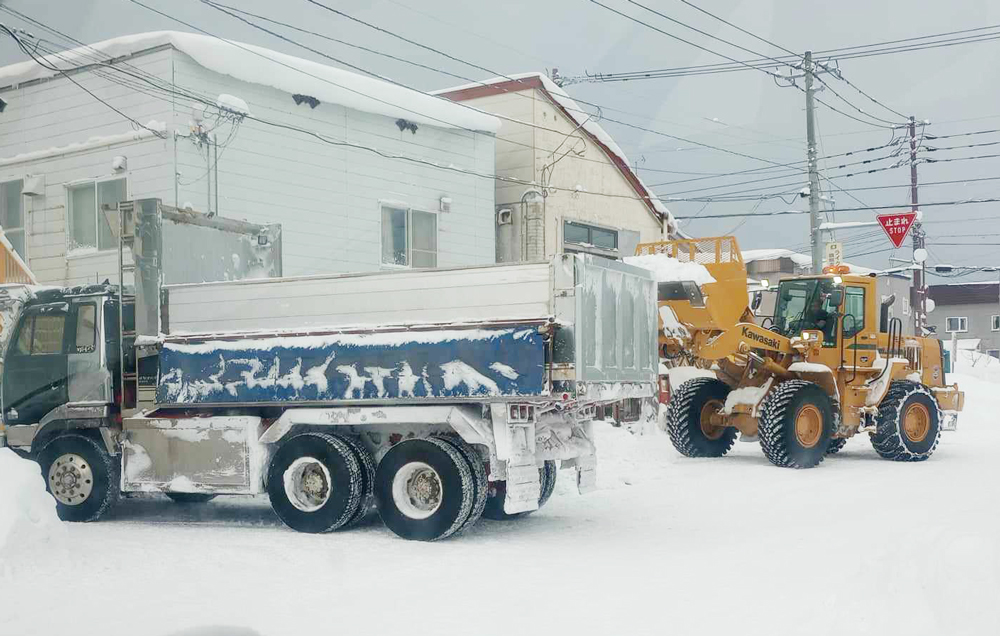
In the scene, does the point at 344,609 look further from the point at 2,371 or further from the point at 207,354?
the point at 2,371

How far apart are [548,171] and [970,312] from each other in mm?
70424

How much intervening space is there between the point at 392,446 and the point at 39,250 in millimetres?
11376

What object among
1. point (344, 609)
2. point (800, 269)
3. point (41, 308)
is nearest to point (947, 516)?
point (344, 609)

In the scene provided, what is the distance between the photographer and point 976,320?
8825 cm

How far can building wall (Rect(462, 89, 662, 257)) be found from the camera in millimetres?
26922

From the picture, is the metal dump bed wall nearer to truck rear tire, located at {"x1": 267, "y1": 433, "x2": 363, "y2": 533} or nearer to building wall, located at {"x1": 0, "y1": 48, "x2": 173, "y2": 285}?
truck rear tire, located at {"x1": 267, "y1": 433, "x2": 363, "y2": 533}

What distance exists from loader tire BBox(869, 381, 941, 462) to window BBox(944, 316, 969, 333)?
73971 mm

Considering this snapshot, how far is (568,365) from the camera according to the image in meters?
10.4

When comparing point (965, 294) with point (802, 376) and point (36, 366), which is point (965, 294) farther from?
point (36, 366)

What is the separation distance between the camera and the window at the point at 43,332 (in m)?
12.6

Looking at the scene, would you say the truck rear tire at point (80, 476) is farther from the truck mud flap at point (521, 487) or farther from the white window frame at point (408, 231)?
the white window frame at point (408, 231)

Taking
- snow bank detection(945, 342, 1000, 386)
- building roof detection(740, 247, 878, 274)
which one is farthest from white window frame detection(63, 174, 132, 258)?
building roof detection(740, 247, 878, 274)

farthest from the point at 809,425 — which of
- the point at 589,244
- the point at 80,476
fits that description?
the point at 589,244

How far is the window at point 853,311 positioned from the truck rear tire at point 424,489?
403 inches
